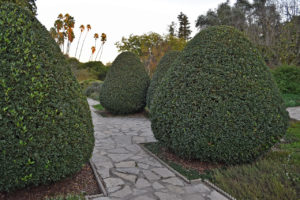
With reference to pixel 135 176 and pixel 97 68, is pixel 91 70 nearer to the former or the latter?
pixel 97 68

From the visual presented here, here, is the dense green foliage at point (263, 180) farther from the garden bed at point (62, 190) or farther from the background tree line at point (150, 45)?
the background tree line at point (150, 45)

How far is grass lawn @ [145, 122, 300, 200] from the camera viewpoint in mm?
2943

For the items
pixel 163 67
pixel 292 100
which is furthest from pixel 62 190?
pixel 292 100

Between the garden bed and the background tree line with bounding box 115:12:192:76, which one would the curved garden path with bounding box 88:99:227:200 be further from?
the background tree line with bounding box 115:12:192:76

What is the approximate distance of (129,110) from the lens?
31.5 feet

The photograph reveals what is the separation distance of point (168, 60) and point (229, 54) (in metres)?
4.67

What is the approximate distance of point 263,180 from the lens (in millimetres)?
3250

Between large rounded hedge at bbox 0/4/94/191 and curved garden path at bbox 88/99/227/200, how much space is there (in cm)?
84

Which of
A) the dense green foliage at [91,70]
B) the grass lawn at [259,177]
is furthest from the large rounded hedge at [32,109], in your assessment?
the dense green foliage at [91,70]

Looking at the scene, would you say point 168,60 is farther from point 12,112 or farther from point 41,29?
point 12,112

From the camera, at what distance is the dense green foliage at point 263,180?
2932 millimetres

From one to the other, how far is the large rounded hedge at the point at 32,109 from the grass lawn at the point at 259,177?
2.04 metres

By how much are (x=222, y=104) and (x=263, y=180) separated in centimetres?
127

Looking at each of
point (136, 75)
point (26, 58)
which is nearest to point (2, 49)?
point (26, 58)
